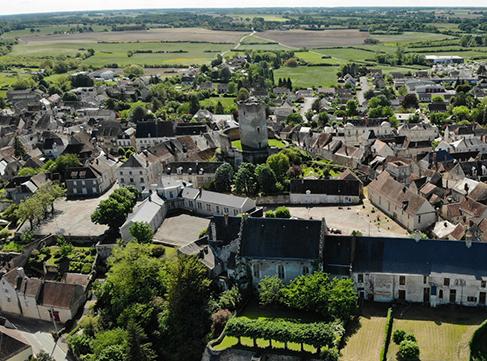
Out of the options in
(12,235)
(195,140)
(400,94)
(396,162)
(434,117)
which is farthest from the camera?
(400,94)

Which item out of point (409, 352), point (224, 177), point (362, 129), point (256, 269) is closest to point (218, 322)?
point (256, 269)

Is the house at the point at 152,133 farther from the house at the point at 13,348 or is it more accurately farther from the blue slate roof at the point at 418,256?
the blue slate roof at the point at 418,256

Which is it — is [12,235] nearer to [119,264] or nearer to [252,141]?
[119,264]

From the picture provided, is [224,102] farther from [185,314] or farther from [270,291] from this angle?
[185,314]

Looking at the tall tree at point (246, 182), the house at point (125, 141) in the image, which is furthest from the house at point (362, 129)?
the house at point (125, 141)

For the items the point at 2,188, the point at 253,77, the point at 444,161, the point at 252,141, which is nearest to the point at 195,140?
the point at 252,141

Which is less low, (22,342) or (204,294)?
(204,294)

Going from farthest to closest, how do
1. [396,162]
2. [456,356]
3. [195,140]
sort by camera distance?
[195,140]
[396,162]
[456,356]

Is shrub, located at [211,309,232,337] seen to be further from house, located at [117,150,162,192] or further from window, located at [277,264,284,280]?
house, located at [117,150,162,192]
